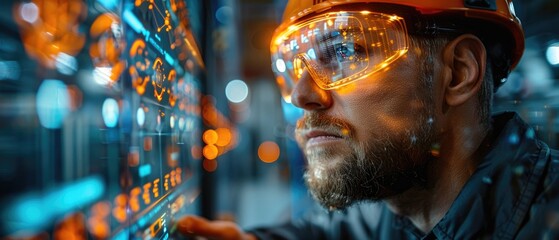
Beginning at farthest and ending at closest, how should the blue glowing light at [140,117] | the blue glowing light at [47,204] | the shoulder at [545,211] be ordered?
the shoulder at [545,211] → the blue glowing light at [140,117] → the blue glowing light at [47,204]

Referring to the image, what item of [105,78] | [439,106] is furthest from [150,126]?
[439,106]

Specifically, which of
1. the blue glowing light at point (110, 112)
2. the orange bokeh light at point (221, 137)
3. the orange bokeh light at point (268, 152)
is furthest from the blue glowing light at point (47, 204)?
A: the orange bokeh light at point (268, 152)

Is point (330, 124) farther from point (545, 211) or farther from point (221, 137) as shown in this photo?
point (221, 137)

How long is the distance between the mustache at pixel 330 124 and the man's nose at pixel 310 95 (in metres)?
0.03

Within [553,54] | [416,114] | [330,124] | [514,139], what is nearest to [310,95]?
[330,124]

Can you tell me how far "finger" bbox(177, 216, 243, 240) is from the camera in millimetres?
1370

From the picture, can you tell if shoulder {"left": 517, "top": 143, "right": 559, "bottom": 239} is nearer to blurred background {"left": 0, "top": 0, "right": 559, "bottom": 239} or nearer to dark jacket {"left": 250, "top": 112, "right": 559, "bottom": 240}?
dark jacket {"left": 250, "top": 112, "right": 559, "bottom": 240}

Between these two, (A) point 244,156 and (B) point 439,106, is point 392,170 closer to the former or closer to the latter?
(B) point 439,106

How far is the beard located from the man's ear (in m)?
0.12

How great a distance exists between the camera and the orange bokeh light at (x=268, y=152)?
34.2 feet

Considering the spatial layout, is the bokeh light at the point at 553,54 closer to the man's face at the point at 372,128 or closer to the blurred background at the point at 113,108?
the blurred background at the point at 113,108

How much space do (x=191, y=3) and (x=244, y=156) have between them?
7709 mm

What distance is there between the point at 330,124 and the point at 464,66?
18.9 inches

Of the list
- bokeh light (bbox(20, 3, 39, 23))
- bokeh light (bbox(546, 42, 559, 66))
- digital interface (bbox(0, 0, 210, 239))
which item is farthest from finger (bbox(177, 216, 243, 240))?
bokeh light (bbox(546, 42, 559, 66))
